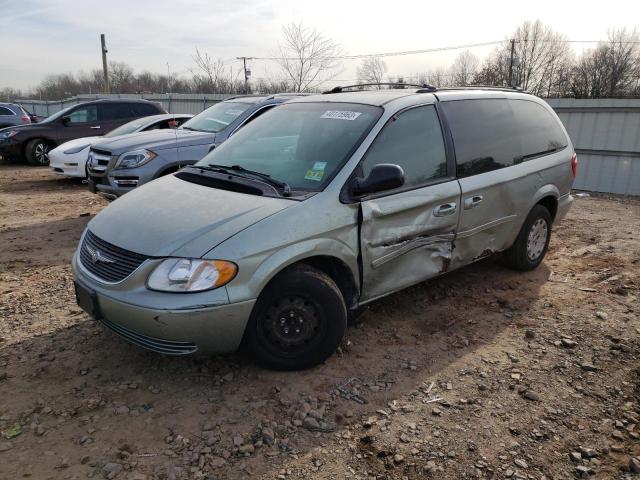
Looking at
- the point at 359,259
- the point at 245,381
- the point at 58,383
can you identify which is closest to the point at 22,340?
the point at 58,383

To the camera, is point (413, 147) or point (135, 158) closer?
point (413, 147)

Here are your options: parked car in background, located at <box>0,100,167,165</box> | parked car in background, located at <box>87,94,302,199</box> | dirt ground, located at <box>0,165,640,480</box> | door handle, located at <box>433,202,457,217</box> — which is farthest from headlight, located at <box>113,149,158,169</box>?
parked car in background, located at <box>0,100,167,165</box>

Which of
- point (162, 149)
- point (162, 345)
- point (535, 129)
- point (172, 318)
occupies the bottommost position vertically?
point (162, 345)

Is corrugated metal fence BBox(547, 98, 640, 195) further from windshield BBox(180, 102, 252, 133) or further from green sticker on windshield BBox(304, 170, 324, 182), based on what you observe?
green sticker on windshield BBox(304, 170, 324, 182)

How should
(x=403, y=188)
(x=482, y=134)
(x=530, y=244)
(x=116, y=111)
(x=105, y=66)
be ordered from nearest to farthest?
(x=403, y=188)
(x=482, y=134)
(x=530, y=244)
(x=116, y=111)
(x=105, y=66)

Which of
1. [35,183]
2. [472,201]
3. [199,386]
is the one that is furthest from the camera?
[35,183]

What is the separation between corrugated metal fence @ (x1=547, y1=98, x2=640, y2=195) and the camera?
10.8 metres

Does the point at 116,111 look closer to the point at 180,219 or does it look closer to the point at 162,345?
the point at 180,219

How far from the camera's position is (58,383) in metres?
3.20

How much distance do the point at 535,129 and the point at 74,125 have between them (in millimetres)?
12083

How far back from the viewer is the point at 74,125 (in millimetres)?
13242

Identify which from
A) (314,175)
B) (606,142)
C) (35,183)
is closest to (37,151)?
(35,183)

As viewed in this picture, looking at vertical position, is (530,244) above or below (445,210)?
below

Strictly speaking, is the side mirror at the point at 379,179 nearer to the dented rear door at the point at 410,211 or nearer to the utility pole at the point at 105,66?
the dented rear door at the point at 410,211
